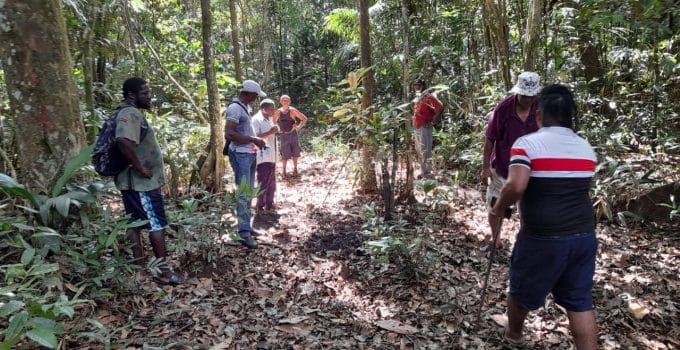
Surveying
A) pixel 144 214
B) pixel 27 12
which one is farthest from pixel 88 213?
pixel 27 12

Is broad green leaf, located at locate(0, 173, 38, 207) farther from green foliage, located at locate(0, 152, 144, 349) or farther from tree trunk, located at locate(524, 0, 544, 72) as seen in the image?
tree trunk, located at locate(524, 0, 544, 72)

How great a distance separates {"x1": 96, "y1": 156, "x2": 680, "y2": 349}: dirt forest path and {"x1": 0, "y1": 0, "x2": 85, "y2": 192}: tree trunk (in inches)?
50.9

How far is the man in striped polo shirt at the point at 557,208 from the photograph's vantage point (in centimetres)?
243

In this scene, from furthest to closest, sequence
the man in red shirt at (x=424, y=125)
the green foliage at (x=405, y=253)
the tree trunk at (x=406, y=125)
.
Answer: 1. the man in red shirt at (x=424, y=125)
2. the tree trunk at (x=406, y=125)
3. the green foliage at (x=405, y=253)

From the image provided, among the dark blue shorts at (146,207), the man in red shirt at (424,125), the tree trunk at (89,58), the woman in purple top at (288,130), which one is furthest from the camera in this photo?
the woman in purple top at (288,130)

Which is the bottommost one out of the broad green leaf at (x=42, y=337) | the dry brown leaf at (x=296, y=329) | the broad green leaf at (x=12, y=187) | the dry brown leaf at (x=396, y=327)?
the dry brown leaf at (x=396, y=327)

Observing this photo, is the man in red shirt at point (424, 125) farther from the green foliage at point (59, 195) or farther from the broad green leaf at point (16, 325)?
the broad green leaf at point (16, 325)

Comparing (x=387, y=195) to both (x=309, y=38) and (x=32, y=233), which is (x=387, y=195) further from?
(x=309, y=38)

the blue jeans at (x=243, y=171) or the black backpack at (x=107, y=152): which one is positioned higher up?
the black backpack at (x=107, y=152)

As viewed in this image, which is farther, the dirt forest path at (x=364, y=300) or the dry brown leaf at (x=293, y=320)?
the dry brown leaf at (x=293, y=320)

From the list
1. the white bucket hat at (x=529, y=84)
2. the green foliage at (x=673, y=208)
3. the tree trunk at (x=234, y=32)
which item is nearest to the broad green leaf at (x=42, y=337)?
the white bucket hat at (x=529, y=84)

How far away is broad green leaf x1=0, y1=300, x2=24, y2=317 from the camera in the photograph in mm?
2180

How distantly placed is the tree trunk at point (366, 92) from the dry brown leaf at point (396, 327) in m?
2.67

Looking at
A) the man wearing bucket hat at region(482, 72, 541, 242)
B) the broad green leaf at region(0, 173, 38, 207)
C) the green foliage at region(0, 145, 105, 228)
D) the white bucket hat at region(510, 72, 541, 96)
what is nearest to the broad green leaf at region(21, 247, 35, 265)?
the green foliage at region(0, 145, 105, 228)
